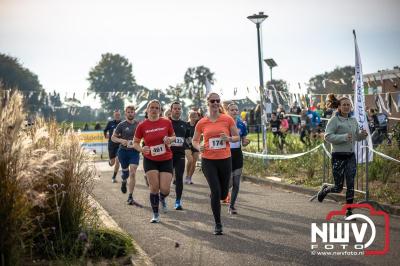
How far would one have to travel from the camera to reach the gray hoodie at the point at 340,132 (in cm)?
923

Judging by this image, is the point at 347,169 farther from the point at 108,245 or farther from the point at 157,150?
the point at 108,245

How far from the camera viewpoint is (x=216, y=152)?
8.40 meters

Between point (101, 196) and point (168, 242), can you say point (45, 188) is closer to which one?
point (168, 242)

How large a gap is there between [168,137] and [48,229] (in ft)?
12.7

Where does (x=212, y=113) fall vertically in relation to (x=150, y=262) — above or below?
above

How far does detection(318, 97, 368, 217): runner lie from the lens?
9188mm

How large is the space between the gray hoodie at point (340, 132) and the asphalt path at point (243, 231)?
116cm

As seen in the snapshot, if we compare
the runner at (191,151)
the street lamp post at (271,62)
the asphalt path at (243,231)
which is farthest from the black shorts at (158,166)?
the street lamp post at (271,62)

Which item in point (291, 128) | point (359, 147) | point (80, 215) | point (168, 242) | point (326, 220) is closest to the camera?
point (80, 215)

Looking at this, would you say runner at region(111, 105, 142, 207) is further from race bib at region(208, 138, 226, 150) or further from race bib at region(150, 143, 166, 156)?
race bib at region(208, 138, 226, 150)

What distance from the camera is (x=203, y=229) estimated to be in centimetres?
880

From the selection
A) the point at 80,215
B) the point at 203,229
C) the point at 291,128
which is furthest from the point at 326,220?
the point at 291,128

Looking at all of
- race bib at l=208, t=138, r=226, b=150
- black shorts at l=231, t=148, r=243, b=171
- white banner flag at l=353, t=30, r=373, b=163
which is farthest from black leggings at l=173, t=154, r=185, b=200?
white banner flag at l=353, t=30, r=373, b=163
